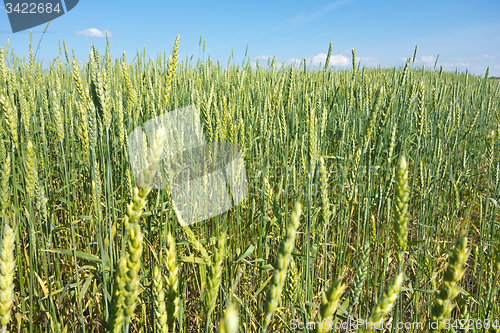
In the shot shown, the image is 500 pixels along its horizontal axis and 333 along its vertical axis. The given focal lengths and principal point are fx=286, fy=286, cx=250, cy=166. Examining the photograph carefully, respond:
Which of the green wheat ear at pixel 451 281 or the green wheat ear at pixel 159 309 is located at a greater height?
the green wheat ear at pixel 451 281

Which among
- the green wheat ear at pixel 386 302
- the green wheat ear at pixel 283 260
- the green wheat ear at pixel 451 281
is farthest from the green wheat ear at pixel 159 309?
the green wheat ear at pixel 451 281

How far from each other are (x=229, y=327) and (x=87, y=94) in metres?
0.79

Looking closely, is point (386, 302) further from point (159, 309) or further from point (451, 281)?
point (159, 309)

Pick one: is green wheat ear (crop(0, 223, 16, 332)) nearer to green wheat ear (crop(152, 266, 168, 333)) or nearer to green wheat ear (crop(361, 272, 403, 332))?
green wheat ear (crop(152, 266, 168, 333))

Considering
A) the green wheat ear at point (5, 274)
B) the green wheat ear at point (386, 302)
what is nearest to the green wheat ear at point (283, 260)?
the green wheat ear at point (386, 302)

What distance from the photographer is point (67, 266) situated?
135cm

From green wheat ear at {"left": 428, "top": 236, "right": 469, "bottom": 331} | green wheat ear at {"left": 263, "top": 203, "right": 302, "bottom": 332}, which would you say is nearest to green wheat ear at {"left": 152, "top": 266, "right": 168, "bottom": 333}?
green wheat ear at {"left": 263, "top": 203, "right": 302, "bottom": 332}

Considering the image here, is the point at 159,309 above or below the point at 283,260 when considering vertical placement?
below

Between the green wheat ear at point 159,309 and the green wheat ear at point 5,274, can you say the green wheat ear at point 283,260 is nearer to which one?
the green wheat ear at point 159,309

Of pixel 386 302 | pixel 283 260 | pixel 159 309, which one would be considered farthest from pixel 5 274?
pixel 386 302

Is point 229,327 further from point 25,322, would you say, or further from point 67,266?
point 67,266

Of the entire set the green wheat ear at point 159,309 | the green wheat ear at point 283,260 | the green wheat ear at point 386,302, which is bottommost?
the green wheat ear at point 159,309

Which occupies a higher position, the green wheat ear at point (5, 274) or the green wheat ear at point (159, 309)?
the green wheat ear at point (5, 274)

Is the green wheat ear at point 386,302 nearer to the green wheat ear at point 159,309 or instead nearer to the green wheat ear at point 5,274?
the green wheat ear at point 159,309
